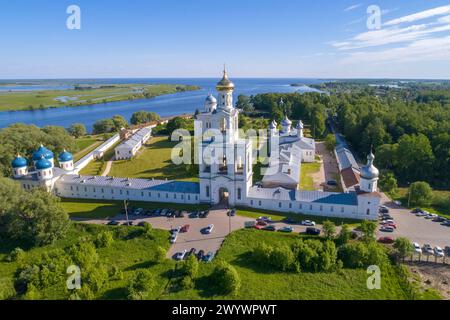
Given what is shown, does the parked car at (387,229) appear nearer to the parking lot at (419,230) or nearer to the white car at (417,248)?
the parking lot at (419,230)

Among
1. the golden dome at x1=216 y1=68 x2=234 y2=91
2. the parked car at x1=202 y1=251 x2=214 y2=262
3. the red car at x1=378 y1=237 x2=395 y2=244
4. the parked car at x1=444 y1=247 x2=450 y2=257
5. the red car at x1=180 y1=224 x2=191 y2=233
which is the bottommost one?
the parked car at x1=202 y1=251 x2=214 y2=262

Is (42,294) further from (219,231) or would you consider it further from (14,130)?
(14,130)

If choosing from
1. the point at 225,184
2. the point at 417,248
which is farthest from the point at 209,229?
the point at 417,248

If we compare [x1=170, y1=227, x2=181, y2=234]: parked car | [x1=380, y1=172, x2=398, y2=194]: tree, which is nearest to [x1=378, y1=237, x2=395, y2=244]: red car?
[x1=380, y1=172, x2=398, y2=194]: tree

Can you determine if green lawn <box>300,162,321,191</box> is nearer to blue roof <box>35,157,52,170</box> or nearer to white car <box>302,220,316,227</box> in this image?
white car <box>302,220,316,227</box>

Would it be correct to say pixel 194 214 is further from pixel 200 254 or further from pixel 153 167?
pixel 153 167
